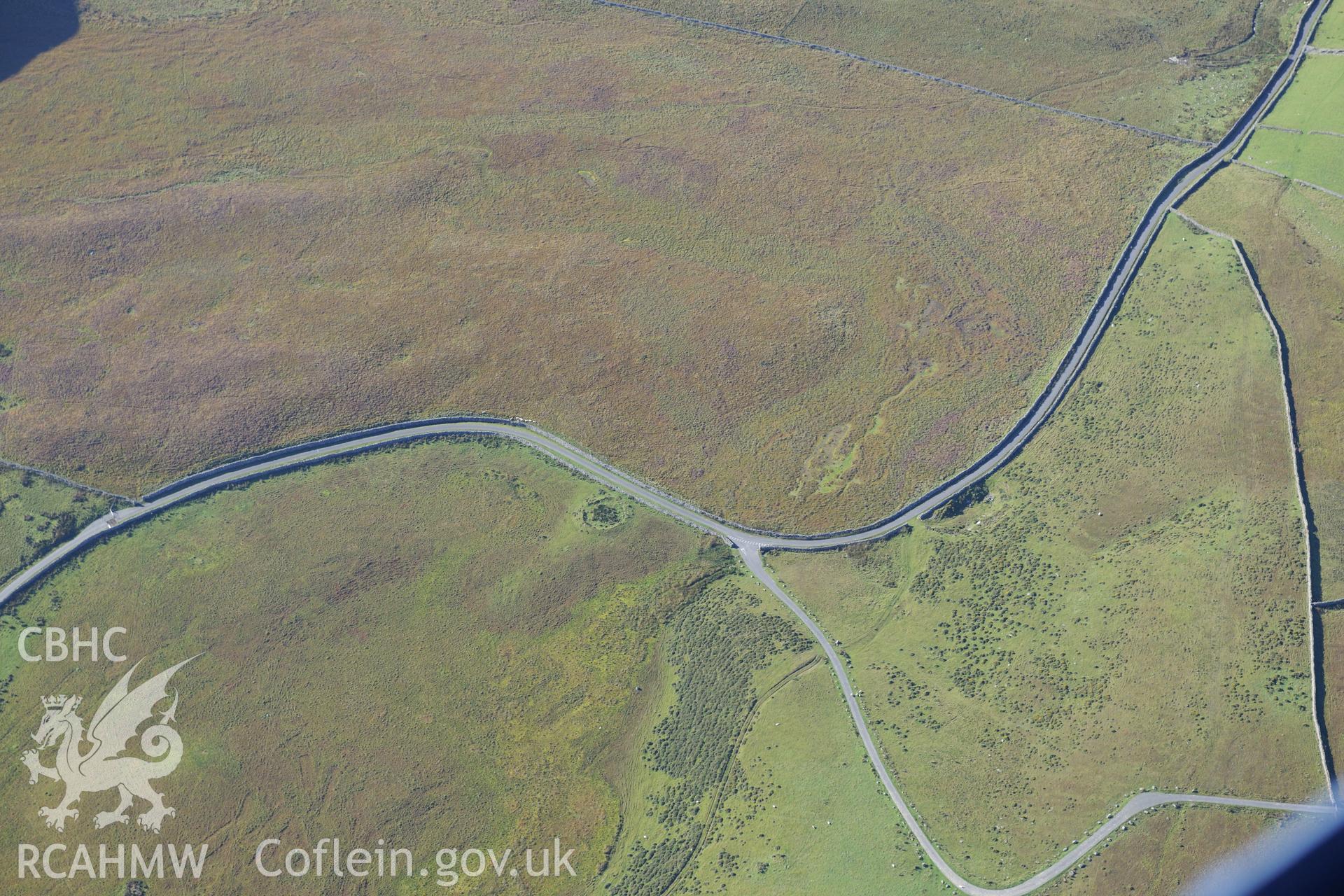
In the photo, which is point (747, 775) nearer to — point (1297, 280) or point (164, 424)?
point (164, 424)

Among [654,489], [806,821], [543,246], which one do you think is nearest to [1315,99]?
[543,246]

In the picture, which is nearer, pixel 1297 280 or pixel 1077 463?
pixel 1077 463

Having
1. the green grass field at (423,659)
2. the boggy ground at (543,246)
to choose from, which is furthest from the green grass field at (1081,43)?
the green grass field at (423,659)

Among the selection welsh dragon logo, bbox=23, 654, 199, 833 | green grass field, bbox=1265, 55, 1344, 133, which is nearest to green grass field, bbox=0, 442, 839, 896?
welsh dragon logo, bbox=23, 654, 199, 833

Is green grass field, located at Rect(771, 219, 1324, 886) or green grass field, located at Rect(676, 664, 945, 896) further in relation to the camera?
green grass field, located at Rect(771, 219, 1324, 886)

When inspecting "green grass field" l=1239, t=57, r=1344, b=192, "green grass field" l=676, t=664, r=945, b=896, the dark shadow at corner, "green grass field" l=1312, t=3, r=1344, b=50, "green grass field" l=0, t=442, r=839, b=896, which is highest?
the dark shadow at corner

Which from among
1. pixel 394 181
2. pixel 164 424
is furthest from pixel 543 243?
pixel 164 424

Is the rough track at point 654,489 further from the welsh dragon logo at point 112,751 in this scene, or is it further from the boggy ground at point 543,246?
the welsh dragon logo at point 112,751

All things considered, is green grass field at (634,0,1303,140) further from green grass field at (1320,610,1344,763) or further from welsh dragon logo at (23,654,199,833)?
welsh dragon logo at (23,654,199,833)
